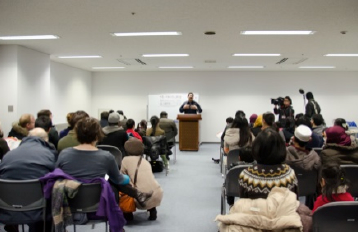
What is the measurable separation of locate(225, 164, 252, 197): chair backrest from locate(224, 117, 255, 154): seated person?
1748mm

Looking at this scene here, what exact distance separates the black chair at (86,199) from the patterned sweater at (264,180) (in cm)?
117

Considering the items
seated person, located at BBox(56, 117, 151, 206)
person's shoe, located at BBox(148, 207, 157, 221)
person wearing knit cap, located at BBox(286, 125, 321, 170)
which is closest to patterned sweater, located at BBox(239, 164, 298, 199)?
seated person, located at BBox(56, 117, 151, 206)

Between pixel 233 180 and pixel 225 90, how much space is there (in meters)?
9.05

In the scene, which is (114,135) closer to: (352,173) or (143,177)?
(143,177)

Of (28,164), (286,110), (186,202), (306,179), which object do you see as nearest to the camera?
(28,164)

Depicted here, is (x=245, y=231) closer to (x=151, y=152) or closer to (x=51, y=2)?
(x=51, y=2)

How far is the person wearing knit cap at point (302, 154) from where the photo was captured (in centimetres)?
307

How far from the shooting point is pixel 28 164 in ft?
8.64

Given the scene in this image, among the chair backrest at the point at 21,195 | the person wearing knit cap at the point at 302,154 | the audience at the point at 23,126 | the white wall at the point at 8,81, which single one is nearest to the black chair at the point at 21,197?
the chair backrest at the point at 21,195

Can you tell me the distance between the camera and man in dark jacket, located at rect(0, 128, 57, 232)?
8.55ft

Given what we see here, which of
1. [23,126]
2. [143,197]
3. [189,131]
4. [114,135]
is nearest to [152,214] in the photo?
[143,197]

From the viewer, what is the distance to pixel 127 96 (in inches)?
482

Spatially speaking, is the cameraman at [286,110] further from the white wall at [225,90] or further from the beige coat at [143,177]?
the beige coat at [143,177]

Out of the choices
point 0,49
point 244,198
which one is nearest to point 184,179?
point 244,198
